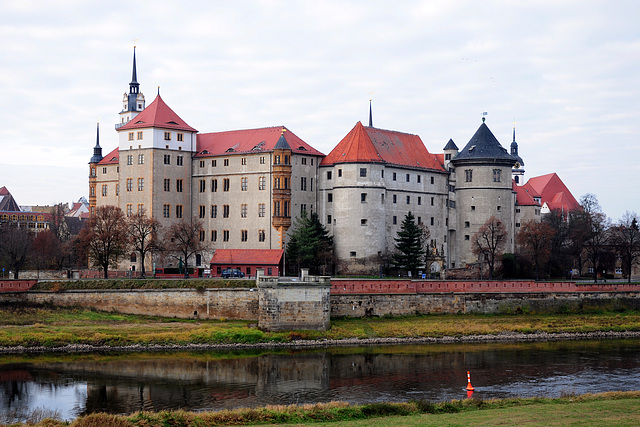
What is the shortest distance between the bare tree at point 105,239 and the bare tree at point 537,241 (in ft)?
158

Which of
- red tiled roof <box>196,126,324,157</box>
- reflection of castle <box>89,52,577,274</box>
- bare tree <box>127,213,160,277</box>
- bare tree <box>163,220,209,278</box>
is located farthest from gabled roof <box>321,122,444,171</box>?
bare tree <box>127,213,160,277</box>

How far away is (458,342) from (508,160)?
153 ft

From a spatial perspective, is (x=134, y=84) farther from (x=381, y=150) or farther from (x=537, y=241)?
(x=537, y=241)

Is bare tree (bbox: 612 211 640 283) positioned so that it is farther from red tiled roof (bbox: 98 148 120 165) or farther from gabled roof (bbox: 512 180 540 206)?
red tiled roof (bbox: 98 148 120 165)

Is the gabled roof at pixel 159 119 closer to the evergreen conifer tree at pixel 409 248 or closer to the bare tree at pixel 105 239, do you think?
the bare tree at pixel 105 239

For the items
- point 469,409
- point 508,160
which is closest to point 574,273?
point 508,160

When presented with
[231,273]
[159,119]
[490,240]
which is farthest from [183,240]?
[490,240]

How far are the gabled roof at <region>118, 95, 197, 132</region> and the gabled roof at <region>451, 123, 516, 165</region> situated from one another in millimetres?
35183

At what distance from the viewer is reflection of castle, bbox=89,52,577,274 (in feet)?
301

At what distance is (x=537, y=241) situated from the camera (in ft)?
316

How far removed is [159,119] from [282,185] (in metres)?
16.9

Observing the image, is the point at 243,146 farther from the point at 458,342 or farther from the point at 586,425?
the point at 586,425

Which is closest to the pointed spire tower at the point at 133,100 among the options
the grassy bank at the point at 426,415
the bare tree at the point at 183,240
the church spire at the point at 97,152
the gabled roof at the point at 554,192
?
the church spire at the point at 97,152

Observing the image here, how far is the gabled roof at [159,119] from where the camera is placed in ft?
306
